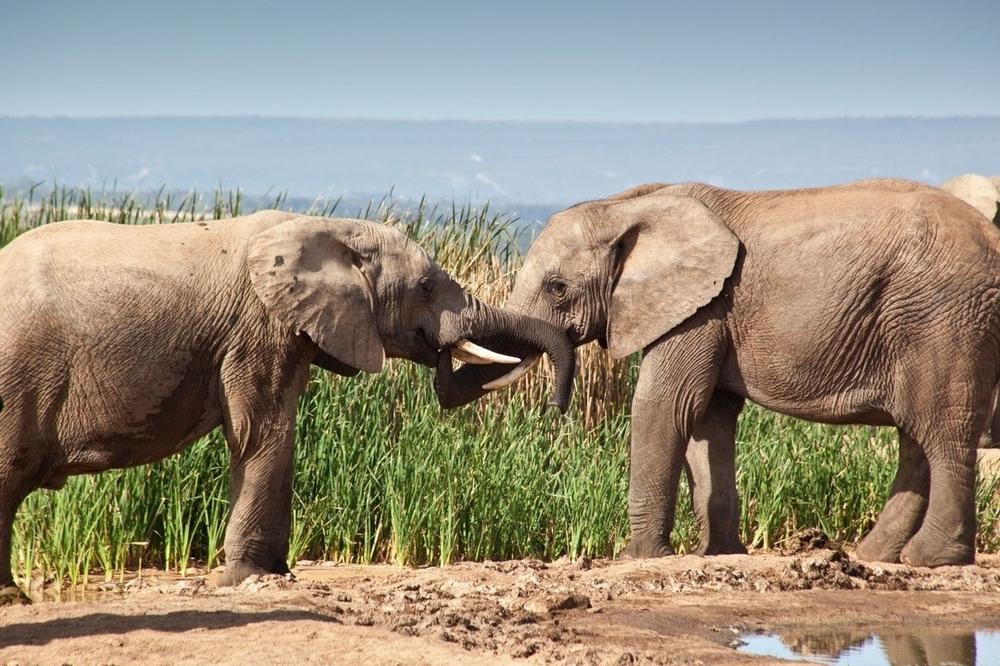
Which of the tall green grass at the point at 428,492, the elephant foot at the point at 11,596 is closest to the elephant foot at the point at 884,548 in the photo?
the tall green grass at the point at 428,492

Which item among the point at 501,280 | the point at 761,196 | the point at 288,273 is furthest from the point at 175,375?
the point at 501,280

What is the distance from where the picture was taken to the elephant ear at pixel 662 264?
8.93 metres

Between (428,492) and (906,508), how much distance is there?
279 cm

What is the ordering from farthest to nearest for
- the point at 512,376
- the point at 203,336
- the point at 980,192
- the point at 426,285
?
the point at 980,192, the point at 512,376, the point at 426,285, the point at 203,336

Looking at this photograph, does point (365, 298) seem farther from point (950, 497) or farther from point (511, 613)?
point (950, 497)

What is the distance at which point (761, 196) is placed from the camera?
30.9ft

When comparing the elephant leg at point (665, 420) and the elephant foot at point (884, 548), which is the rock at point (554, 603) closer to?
the elephant leg at point (665, 420)

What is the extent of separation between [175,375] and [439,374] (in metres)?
1.51

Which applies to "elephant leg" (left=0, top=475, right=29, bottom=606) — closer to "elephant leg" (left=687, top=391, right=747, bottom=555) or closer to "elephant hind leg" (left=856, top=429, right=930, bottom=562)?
"elephant leg" (left=687, top=391, right=747, bottom=555)

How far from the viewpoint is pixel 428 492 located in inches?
370

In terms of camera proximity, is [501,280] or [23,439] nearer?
[23,439]

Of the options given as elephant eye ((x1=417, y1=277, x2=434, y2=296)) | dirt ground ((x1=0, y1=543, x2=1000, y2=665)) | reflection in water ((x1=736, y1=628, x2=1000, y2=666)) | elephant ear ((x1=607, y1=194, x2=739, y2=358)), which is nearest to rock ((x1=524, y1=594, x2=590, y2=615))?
dirt ground ((x1=0, y1=543, x2=1000, y2=665))

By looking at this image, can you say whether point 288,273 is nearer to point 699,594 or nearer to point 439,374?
point 439,374

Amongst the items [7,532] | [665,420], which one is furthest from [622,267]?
[7,532]
